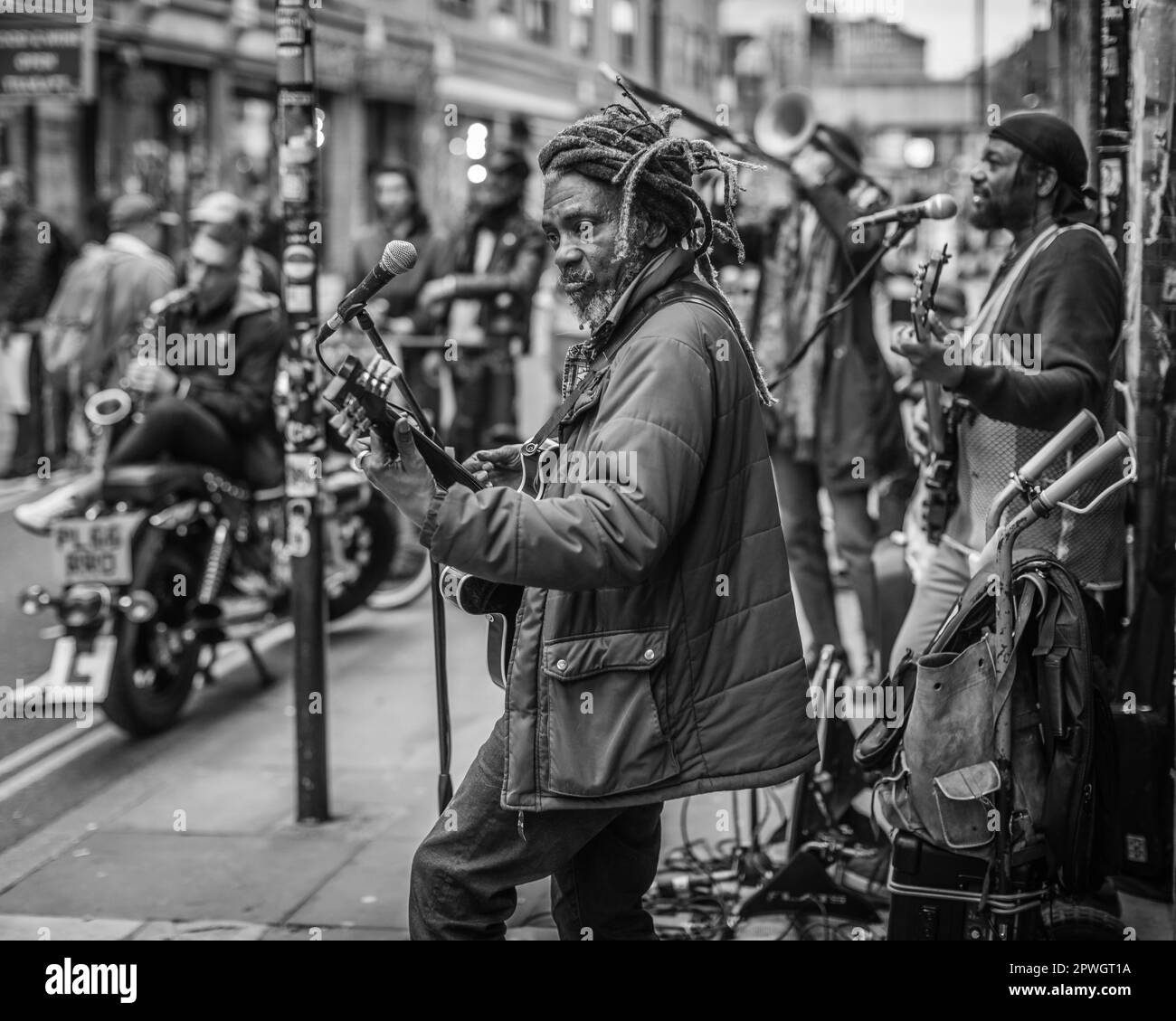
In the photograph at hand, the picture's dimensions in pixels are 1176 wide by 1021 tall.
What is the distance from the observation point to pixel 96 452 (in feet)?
21.2

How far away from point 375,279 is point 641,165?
547mm

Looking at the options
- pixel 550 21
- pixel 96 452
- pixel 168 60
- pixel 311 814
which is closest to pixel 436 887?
pixel 311 814

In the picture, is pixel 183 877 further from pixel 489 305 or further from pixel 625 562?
pixel 489 305

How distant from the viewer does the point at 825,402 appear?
601cm

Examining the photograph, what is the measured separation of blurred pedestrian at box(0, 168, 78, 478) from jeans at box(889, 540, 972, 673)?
32.0 feet

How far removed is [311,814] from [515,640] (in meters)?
2.55

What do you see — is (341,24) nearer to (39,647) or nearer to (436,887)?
(39,647)

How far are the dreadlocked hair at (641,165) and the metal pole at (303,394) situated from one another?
2.14m

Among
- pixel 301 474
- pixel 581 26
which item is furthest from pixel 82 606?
pixel 581 26

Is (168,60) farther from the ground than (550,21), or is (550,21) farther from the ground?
(550,21)

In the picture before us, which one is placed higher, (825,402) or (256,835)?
(825,402)

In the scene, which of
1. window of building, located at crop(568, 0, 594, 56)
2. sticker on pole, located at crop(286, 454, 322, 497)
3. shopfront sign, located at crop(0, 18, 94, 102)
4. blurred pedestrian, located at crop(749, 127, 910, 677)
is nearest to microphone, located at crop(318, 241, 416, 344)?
sticker on pole, located at crop(286, 454, 322, 497)

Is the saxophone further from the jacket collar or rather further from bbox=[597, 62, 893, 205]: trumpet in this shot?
the jacket collar
